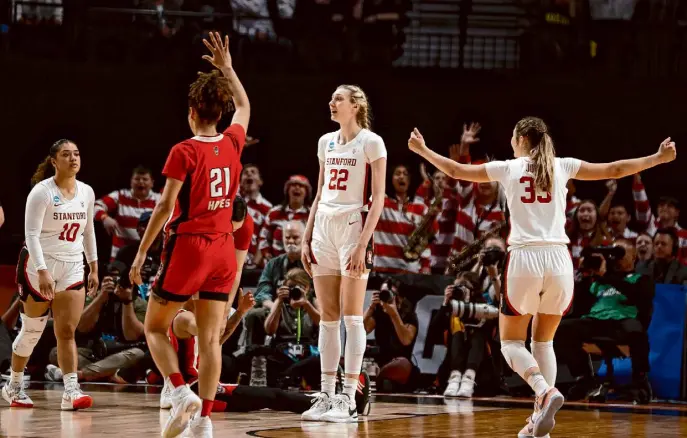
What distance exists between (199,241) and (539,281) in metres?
2.05

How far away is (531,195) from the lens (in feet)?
22.8

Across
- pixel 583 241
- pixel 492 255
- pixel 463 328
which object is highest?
pixel 583 241

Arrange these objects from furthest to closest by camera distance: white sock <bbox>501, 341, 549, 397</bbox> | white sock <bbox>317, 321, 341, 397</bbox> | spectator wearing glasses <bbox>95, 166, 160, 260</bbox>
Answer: spectator wearing glasses <bbox>95, 166, 160, 260</bbox> < white sock <bbox>317, 321, 341, 397</bbox> < white sock <bbox>501, 341, 549, 397</bbox>

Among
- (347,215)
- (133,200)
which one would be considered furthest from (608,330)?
(133,200)

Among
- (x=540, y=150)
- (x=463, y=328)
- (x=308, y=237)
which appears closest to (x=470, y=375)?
(x=463, y=328)

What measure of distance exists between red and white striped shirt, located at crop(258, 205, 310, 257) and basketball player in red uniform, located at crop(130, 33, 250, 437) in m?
6.02

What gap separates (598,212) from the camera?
40.7 ft

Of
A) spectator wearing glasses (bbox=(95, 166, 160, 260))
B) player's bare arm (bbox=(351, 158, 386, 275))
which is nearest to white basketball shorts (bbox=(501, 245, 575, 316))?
player's bare arm (bbox=(351, 158, 386, 275))

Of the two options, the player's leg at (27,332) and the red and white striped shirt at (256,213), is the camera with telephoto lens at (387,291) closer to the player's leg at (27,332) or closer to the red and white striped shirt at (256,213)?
the red and white striped shirt at (256,213)

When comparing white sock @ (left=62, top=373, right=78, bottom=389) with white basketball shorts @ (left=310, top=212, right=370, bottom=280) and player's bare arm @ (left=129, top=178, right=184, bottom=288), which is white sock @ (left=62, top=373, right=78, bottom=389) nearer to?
white basketball shorts @ (left=310, top=212, right=370, bottom=280)

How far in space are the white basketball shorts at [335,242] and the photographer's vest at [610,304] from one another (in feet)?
13.6

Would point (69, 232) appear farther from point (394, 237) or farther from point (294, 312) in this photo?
point (394, 237)

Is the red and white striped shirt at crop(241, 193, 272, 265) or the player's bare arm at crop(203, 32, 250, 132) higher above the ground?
the player's bare arm at crop(203, 32, 250, 132)

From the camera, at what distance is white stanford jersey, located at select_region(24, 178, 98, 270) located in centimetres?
856
